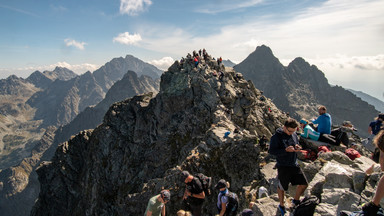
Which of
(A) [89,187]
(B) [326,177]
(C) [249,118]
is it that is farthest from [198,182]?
(A) [89,187]

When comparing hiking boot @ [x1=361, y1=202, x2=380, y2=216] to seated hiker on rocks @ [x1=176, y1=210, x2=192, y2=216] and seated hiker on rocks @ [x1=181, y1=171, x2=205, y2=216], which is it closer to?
seated hiker on rocks @ [x1=181, y1=171, x2=205, y2=216]

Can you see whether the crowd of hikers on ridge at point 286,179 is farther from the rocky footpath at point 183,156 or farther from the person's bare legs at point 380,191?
the rocky footpath at point 183,156

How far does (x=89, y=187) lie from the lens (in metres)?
57.7

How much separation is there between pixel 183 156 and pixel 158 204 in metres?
23.4

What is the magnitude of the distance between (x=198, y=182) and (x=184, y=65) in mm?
47024

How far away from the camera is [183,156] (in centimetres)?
3522

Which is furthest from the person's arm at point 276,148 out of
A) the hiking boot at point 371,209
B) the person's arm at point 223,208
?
the person's arm at point 223,208

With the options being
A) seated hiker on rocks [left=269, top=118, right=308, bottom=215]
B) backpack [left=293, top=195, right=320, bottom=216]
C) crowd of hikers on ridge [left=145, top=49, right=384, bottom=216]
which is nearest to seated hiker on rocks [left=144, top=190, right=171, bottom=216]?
crowd of hikers on ridge [left=145, top=49, right=384, bottom=216]

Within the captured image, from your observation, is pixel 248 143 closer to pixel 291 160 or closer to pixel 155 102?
pixel 291 160

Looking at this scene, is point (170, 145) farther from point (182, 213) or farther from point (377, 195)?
point (377, 195)

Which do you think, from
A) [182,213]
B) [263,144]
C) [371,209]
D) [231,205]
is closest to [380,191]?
[371,209]

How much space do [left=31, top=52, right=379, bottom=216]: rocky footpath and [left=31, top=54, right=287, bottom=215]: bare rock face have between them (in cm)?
14

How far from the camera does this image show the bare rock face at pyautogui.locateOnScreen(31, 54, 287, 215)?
21734mm

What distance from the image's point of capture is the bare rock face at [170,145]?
2173cm
